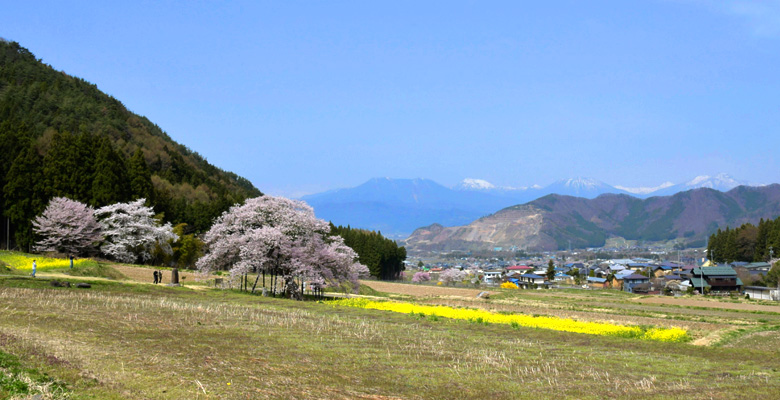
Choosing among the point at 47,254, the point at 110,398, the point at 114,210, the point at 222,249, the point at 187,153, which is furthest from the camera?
the point at 187,153

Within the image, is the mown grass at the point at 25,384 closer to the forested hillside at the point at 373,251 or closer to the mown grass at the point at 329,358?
the mown grass at the point at 329,358

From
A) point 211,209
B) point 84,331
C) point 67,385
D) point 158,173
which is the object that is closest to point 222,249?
point 84,331

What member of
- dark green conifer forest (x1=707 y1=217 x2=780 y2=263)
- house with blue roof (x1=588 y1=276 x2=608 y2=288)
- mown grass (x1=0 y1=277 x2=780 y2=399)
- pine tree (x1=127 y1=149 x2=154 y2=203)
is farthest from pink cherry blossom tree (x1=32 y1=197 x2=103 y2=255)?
dark green conifer forest (x1=707 y1=217 x2=780 y2=263)

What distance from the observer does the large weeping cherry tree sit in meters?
37.3

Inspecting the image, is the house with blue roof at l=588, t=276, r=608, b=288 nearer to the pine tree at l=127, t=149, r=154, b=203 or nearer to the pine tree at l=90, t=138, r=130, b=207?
the pine tree at l=127, t=149, r=154, b=203

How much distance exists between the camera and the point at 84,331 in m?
15.8

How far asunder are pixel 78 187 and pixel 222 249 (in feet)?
79.8

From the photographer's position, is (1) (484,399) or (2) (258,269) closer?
(1) (484,399)

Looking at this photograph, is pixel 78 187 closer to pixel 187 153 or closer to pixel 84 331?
pixel 84 331

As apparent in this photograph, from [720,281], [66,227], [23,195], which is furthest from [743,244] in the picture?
[23,195]

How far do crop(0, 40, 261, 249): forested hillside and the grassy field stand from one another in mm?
32865

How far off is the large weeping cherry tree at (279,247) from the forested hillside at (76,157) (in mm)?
22223

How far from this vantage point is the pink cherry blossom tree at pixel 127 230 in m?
52.2

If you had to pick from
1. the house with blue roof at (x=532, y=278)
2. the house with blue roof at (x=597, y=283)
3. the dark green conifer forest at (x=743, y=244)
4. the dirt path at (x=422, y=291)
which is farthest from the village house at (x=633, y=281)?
the dirt path at (x=422, y=291)
